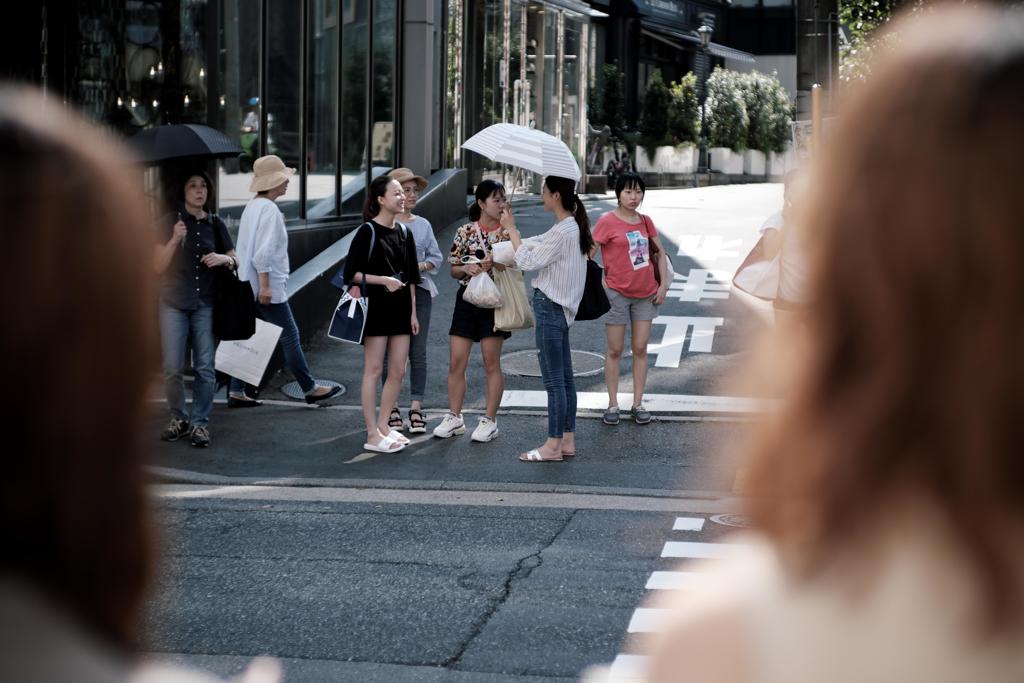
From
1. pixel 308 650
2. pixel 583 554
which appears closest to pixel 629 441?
pixel 583 554

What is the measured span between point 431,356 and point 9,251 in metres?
12.3

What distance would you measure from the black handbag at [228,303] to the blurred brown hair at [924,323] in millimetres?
9208

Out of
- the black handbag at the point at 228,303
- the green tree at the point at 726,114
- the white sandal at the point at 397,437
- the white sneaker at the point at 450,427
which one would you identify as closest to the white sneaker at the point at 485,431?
the white sneaker at the point at 450,427

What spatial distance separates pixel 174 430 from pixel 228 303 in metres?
0.98

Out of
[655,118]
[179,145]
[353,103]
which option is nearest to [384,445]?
[179,145]

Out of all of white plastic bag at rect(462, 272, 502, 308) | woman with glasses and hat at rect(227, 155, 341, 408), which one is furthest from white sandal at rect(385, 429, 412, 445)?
woman with glasses and hat at rect(227, 155, 341, 408)

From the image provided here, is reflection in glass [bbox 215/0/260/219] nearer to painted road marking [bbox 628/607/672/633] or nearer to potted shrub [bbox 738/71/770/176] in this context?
painted road marking [bbox 628/607/672/633]

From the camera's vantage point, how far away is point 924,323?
129 centimetres

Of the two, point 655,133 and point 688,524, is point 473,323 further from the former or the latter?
point 655,133

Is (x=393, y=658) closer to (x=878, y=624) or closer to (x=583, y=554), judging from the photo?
(x=583, y=554)

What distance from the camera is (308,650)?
5.55 metres

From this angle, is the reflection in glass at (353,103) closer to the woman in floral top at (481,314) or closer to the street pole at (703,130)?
the woman in floral top at (481,314)

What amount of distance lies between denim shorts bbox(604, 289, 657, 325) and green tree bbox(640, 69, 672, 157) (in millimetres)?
25275

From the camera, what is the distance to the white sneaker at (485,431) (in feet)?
34.0
